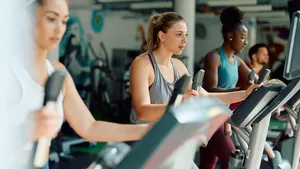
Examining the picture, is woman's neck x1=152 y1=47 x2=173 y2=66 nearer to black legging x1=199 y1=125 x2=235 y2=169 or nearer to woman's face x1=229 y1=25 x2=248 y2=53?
black legging x1=199 y1=125 x2=235 y2=169

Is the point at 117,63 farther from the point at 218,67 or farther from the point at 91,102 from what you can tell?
the point at 218,67

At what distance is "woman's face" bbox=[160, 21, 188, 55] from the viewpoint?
94.9 inches

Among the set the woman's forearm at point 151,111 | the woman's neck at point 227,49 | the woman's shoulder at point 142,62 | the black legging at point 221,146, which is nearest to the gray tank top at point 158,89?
the woman's shoulder at point 142,62

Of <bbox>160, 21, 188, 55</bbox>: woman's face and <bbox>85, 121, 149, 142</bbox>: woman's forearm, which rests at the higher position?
<bbox>160, 21, 188, 55</bbox>: woman's face

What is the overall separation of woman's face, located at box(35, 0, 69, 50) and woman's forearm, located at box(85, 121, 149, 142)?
34 centimetres

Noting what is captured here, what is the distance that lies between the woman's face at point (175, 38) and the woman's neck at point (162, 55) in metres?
Answer: 0.03

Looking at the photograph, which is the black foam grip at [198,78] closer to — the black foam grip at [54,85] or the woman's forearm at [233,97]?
the woman's forearm at [233,97]

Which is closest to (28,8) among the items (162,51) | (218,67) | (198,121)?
(198,121)

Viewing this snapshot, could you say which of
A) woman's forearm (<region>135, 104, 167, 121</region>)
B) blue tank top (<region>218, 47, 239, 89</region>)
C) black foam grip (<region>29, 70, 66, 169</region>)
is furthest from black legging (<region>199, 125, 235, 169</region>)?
black foam grip (<region>29, 70, 66, 169</region>)

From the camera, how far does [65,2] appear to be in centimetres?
159

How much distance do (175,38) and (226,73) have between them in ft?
2.55

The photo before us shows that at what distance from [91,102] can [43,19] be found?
7.26 m

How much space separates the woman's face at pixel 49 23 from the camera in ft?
5.00

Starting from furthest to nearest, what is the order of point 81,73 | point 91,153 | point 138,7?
point 138,7 → point 81,73 → point 91,153
